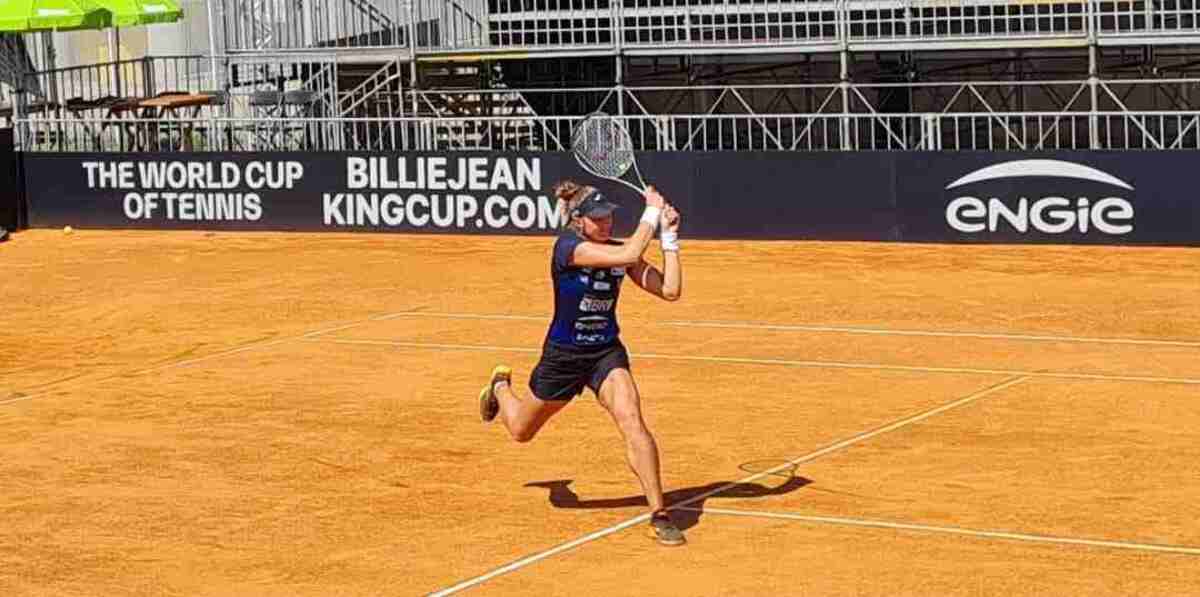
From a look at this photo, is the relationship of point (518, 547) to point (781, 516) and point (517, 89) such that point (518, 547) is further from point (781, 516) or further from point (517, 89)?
point (517, 89)

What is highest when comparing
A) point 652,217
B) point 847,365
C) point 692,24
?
point 692,24

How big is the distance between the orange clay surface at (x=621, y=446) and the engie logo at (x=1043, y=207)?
1.02m

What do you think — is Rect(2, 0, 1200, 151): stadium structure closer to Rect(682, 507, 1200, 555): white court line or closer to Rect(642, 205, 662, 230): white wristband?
Rect(682, 507, 1200, 555): white court line

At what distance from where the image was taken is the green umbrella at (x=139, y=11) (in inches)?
1566

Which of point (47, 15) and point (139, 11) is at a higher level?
point (139, 11)

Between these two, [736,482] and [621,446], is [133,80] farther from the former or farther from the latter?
[736,482]

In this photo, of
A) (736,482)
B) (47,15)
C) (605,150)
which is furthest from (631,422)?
(47,15)

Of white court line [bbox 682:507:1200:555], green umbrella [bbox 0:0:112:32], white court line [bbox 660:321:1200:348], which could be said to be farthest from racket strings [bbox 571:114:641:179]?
green umbrella [bbox 0:0:112:32]

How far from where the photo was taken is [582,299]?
13.0 m

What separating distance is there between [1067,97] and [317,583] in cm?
2625

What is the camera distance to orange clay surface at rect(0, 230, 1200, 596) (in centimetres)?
1223

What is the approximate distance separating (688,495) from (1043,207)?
16.9 metres

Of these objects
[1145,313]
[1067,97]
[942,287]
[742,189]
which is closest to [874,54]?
[1067,97]

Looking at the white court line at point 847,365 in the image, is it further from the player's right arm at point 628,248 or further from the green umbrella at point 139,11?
the green umbrella at point 139,11
